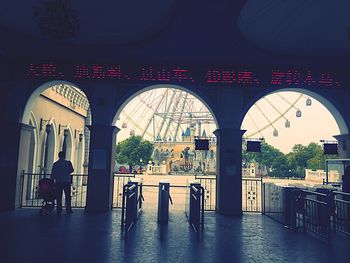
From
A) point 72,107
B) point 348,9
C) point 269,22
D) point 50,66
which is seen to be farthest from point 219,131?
point 72,107

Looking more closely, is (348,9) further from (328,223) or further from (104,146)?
(104,146)

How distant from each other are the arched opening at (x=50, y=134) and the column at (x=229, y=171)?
4918 millimetres

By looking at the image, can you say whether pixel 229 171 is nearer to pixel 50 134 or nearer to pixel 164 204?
pixel 164 204

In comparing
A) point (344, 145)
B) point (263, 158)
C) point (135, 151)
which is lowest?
point (344, 145)

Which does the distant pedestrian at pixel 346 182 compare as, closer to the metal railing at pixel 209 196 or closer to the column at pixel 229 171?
the column at pixel 229 171

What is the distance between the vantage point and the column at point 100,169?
8375mm

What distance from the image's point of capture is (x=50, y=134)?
13.8 meters

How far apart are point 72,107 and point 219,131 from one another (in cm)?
1025

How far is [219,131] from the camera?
28.8 feet

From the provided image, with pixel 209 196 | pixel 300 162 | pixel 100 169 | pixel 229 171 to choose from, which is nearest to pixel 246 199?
pixel 229 171

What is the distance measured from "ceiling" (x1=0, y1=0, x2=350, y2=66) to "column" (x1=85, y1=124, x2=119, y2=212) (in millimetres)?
2346

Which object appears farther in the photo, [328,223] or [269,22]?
[269,22]

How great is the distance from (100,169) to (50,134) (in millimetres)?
6709

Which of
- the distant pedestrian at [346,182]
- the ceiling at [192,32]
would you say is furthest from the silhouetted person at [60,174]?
the distant pedestrian at [346,182]
